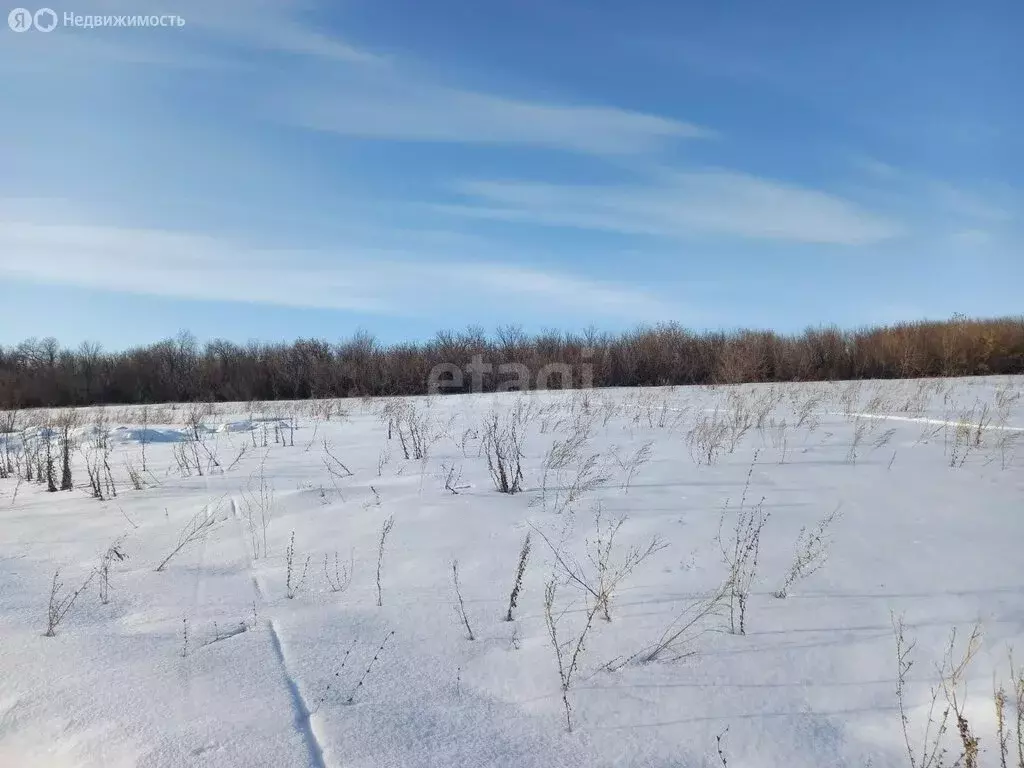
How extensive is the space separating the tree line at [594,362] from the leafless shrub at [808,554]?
17.7 m

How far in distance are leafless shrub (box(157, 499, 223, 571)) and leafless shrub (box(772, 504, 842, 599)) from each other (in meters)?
3.41

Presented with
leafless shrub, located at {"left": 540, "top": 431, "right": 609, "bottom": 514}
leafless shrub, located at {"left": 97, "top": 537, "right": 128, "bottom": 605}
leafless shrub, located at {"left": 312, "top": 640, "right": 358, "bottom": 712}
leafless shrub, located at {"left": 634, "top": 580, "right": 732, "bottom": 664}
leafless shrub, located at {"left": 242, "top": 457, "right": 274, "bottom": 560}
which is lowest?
leafless shrub, located at {"left": 312, "top": 640, "right": 358, "bottom": 712}

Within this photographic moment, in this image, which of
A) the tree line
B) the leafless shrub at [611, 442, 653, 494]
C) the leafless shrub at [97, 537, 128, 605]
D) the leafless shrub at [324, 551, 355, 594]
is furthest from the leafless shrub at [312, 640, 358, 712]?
the tree line

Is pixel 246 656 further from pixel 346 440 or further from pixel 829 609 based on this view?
pixel 346 440

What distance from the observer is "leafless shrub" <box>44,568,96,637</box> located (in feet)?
9.50

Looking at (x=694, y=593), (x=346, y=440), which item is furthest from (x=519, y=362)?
(x=694, y=593)

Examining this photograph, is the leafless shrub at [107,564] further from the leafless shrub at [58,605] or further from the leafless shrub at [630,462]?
the leafless shrub at [630,462]

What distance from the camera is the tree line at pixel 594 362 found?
23.0 m

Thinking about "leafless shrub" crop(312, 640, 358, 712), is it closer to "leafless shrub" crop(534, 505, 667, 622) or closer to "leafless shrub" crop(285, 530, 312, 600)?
"leafless shrub" crop(285, 530, 312, 600)

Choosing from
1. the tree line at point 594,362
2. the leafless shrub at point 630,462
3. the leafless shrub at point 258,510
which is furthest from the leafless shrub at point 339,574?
the tree line at point 594,362

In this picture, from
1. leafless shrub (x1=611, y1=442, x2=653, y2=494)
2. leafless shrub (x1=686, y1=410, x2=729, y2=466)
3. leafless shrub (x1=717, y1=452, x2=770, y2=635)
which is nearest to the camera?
leafless shrub (x1=717, y1=452, x2=770, y2=635)

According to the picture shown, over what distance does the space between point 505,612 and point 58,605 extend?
2091 millimetres

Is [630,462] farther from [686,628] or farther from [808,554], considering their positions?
[686,628]

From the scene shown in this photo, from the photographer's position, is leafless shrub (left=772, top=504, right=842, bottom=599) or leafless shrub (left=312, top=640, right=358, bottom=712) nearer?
leafless shrub (left=312, top=640, right=358, bottom=712)
